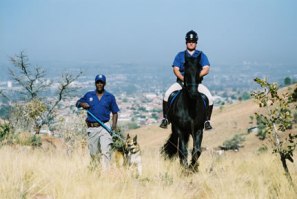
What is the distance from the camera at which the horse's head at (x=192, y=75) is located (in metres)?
9.45

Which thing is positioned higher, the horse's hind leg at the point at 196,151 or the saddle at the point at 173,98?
the saddle at the point at 173,98

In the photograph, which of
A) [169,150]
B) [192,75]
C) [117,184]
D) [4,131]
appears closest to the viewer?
[117,184]

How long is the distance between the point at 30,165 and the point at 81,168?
90 centimetres

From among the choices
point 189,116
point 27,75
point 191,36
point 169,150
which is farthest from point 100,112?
point 27,75

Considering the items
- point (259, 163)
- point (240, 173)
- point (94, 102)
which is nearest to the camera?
point (94, 102)

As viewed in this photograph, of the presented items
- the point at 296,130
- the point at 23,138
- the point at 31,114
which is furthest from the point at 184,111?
the point at 296,130

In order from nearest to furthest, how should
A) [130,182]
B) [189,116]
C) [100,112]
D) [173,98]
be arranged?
1. [130,182]
2. [100,112]
3. [189,116]
4. [173,98]

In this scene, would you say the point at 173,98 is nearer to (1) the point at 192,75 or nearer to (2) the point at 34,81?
(1) the point at 192,75

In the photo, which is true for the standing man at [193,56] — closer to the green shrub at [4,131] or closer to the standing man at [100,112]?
the standing man at [100,112]

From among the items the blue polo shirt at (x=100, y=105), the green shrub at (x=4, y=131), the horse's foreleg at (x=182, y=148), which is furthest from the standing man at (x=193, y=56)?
the green shrub at (x=4, y=131)

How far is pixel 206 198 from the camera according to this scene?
725cm

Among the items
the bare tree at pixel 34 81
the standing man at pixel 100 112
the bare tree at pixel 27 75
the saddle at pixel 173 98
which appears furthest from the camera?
the bare tree at pixel 27 75

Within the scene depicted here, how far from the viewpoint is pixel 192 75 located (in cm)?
952

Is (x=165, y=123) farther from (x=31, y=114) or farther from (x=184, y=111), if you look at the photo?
(x=31, y=114)
